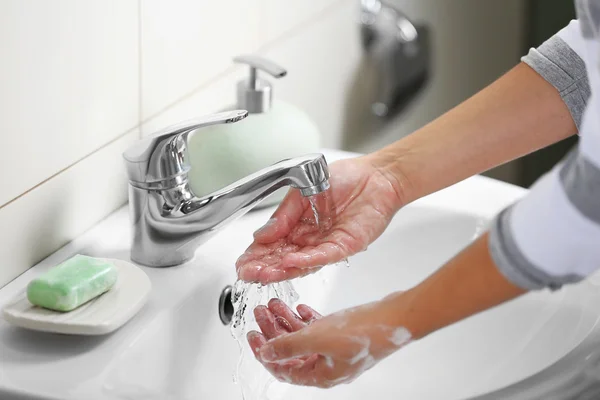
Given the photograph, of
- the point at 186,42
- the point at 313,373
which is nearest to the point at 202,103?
the point at 186,42

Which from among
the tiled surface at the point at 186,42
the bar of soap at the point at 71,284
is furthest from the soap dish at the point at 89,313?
the tiled surface at the point at 186,42

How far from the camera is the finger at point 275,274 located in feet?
2.21

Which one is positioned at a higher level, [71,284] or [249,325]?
[71,284]

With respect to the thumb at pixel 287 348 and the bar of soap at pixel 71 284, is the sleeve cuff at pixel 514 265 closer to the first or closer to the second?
the thumb at pixel 287 348

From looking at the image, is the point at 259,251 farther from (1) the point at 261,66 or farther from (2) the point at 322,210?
(1) the point at 261,66

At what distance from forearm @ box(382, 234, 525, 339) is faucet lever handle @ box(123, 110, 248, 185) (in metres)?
0.22

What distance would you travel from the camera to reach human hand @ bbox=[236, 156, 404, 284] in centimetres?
68

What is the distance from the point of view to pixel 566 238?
1.59 feet

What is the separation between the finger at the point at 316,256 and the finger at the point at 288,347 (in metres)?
0.08

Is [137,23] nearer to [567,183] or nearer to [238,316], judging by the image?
[238,316]

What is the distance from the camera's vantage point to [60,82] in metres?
0.71

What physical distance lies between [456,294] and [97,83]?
0.37 m

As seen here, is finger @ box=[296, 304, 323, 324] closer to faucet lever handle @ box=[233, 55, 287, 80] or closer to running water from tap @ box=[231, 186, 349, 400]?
running water from tap @ box=[231, 186, 349, 400]

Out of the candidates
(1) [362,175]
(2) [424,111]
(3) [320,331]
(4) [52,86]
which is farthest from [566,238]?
(2) [424,111]
